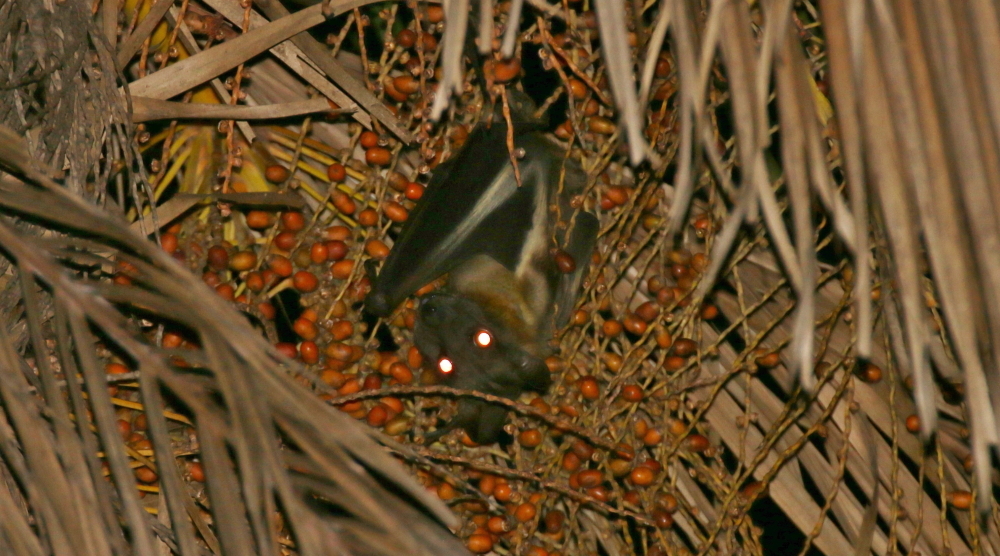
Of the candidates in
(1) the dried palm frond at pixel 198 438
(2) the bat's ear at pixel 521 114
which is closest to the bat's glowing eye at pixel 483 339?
(2) the bat's ear at pixel 521 114

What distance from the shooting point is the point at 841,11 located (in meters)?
0.59

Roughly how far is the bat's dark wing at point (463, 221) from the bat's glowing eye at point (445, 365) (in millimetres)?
101

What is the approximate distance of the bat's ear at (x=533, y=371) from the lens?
1.38 meters

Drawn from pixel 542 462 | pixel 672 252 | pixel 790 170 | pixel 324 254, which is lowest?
Answer: pixel 542 462

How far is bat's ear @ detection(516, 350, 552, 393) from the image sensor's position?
1.38 m

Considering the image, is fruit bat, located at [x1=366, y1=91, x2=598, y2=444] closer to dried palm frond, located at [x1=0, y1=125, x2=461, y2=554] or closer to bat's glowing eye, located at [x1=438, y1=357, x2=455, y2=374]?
bat's glowing eye, located at [x1=438, y1=357, x2=455, y2=374]

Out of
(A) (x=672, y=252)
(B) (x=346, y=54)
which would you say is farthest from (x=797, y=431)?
(B) (x=346, y=54)

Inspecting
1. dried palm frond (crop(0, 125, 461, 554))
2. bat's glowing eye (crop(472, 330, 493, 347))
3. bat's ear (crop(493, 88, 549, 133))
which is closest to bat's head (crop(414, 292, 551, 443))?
bat's glowing eye (crop(472, 330, 493, 347))

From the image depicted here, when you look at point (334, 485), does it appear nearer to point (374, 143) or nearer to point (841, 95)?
point (841, 95)

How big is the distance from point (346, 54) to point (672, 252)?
0.57 m

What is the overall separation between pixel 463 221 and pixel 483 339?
169mm

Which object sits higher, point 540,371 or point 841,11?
point 841,11

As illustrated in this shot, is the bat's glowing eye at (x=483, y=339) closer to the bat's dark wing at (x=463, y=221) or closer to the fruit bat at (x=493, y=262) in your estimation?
the fruit bat at (x=493, y=262)

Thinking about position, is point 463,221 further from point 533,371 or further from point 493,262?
point 533,371
